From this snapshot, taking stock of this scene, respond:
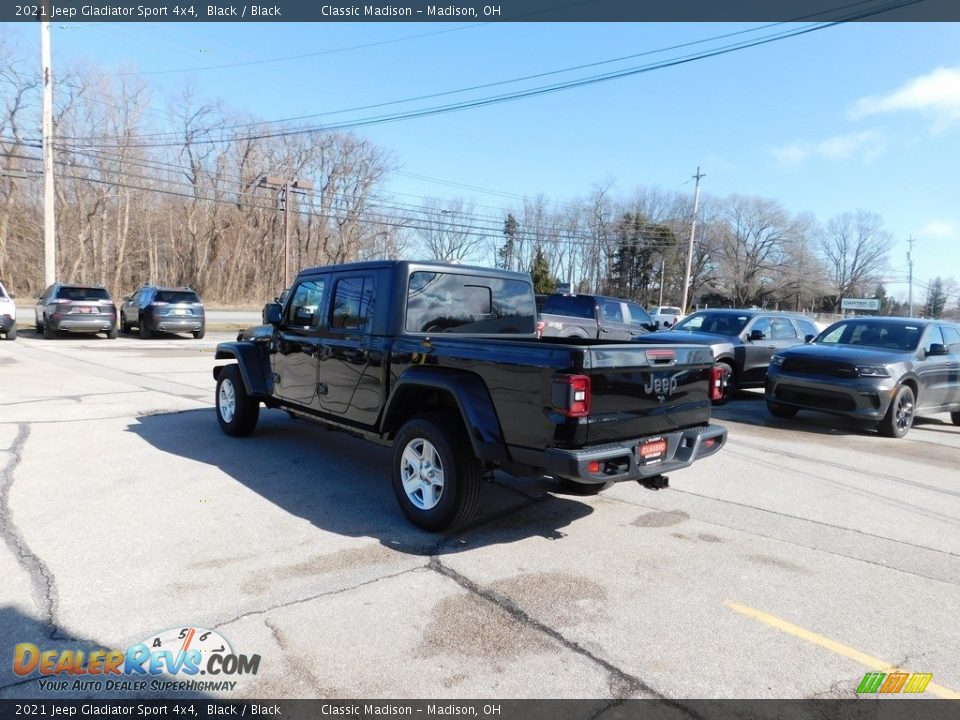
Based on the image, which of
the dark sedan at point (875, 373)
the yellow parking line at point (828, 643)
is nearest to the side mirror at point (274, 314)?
the yellow parking line at point (828, 643)

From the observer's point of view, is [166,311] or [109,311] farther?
[166,311]

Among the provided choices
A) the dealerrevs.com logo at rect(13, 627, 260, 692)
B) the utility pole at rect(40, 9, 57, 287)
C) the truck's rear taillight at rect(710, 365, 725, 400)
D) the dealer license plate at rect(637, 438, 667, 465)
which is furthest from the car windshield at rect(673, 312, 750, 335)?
the utility pole at rect(40, 9, 57, 287)

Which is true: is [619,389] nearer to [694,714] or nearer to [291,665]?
[694,714]

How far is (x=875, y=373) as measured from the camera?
8.61 metres

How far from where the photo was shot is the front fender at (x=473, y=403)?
398cm

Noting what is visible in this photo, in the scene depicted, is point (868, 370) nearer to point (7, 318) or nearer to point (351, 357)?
point (351, 357)

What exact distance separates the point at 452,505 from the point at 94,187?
52.2m

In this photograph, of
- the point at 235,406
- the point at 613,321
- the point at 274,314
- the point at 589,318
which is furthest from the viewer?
the point at 613,321

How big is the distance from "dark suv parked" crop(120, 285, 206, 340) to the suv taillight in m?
19.9

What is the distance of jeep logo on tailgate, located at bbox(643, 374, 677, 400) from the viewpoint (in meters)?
4.14

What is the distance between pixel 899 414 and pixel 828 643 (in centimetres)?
721

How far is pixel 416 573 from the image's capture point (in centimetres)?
376

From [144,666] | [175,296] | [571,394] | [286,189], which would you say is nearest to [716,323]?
[571,394]

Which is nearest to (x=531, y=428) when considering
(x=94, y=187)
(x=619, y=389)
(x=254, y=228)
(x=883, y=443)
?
(x=619, y=389)
